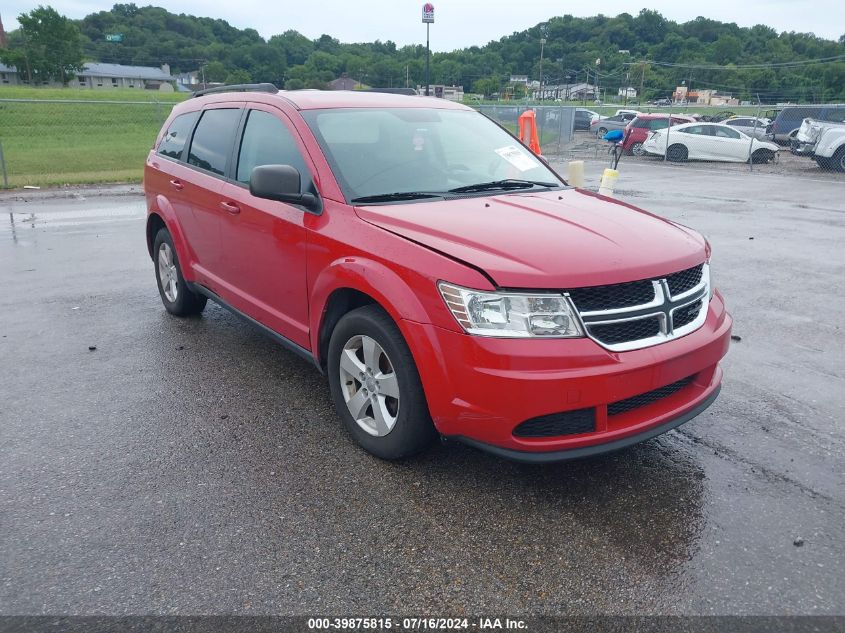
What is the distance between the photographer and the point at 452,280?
2.88 meters

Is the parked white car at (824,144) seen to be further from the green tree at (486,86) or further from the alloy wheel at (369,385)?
the green tree at (486,86)

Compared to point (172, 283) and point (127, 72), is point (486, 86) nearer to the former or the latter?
point (127, 72)

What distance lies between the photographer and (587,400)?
2809 millimetres

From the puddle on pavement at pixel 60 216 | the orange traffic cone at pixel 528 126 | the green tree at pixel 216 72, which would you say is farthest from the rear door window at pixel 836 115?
the green tree at pixel 216 72

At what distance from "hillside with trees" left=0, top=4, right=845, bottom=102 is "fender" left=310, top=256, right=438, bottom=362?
62.2 m

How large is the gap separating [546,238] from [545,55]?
108 metres

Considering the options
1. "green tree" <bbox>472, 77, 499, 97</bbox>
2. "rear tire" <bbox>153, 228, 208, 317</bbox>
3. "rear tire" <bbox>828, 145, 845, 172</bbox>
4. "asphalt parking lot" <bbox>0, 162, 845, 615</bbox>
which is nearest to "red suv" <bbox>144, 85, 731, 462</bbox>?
"asphalt parking lot" <bbox>0, 162, 845, 615</bbox>

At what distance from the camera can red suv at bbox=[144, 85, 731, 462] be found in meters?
2.83

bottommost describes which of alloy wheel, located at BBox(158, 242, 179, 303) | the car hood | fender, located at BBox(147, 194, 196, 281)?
alloy wheel, located at BBox(158, 242, 179, 303)

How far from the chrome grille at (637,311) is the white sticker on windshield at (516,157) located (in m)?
1.56

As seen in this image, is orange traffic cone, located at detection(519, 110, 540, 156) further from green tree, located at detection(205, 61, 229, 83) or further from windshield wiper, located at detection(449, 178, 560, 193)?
green tree, located at detection(205, 61, 229, 83)

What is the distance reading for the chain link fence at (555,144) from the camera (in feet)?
61.4

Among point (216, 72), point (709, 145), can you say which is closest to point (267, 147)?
point (709, 145)

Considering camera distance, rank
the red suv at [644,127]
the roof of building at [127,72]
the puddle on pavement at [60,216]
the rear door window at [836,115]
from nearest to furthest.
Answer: the puddle on pavement at [60,216]
the rear door window at [836,115]
the red suv at [644,127]
the roof of building at [127,72]
